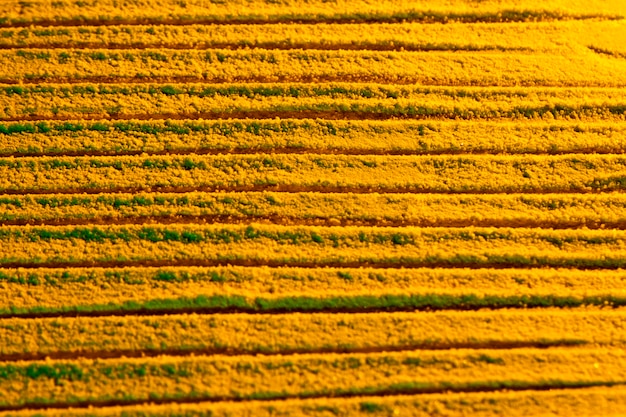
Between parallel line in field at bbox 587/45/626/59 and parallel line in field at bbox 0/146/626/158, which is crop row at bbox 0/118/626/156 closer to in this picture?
parallel line in field at bbox 0/146/626/158

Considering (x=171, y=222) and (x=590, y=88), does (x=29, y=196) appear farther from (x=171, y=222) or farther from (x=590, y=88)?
(x=590, y=88)

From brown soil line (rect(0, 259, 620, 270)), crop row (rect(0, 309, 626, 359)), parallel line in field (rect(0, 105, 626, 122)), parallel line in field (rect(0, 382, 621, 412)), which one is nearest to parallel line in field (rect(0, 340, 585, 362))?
crop row (rect(0, 309, 626, 359))

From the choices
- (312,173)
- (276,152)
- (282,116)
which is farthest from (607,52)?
(276,152)

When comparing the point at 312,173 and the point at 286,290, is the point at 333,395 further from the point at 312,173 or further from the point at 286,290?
the point at 312,173

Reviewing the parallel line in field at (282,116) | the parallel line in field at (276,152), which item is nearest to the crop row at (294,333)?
the parallel line in field at (276,152)

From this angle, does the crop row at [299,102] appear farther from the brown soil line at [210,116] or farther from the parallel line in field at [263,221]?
the parallel line in field at [263,221]

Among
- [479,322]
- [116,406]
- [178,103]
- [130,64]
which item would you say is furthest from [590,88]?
[116,406]

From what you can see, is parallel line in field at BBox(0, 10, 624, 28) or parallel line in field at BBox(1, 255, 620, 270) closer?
parallel line in field at BBox(1, 255, 620, 270)
